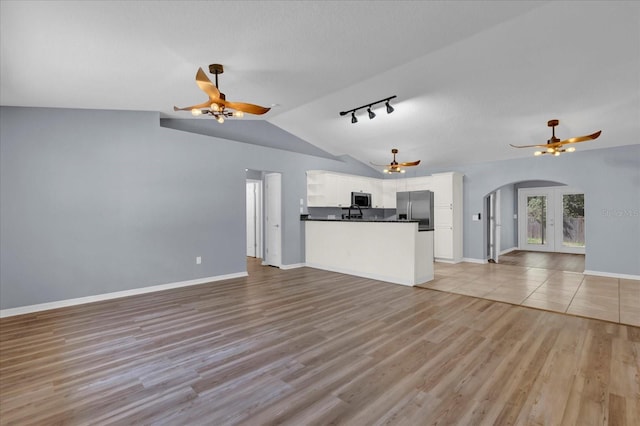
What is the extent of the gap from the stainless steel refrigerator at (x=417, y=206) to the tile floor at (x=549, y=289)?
147cm

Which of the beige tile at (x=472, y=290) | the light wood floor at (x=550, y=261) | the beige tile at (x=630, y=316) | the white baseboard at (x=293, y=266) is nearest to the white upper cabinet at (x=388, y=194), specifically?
the light wood floor at (x=550, y=261)

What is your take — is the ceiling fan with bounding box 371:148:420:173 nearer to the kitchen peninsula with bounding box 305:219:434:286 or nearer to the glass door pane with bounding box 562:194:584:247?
the kitchen peninsula with bounding box 305:219:434:286

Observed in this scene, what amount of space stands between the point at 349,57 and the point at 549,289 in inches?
195

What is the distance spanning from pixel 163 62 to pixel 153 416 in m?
3.33

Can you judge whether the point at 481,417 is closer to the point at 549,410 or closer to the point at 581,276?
the point at 549,410

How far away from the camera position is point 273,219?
23.6ft

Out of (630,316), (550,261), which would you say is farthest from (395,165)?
(550,261)

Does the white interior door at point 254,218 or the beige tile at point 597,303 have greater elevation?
the white interior door at point 254,218

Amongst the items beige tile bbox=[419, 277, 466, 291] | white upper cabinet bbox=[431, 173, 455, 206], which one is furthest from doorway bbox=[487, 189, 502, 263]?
beige tile bbox=[419, 277, 466, 291]

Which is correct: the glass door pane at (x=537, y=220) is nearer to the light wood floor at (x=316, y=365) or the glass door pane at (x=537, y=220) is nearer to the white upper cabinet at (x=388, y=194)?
the white upper cabinet at (x=388, y=194)

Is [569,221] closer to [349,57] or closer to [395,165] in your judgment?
[395,165]

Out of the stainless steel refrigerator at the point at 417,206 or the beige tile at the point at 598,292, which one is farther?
the stainless steel refrigerator at the point at 417,206

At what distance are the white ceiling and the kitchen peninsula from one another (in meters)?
2.23

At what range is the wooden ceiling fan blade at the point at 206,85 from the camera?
2825 mm
